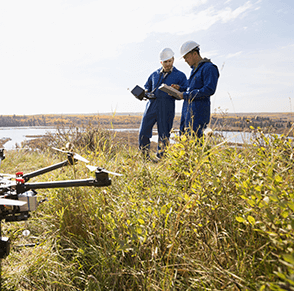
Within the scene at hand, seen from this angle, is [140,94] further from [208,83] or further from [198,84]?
[208,83]

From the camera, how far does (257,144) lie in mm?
2148

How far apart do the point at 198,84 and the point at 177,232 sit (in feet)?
10.7

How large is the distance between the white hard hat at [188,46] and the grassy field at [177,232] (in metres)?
→ 2.58

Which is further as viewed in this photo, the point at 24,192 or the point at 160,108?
the point at 160,108

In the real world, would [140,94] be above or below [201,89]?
above

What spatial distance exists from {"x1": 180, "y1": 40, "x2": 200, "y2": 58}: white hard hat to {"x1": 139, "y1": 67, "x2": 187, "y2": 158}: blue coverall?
1.19 meters

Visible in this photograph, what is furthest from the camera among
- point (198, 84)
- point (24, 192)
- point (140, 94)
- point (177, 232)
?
point (140, 94)

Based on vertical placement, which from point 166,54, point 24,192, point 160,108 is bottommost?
point 24,192

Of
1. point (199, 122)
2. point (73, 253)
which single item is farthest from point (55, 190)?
point (199, 122)

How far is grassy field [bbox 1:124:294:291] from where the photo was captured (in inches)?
46.8

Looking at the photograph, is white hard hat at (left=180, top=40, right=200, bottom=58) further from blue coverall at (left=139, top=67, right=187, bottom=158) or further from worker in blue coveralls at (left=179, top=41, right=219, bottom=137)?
blue coverall at (left=139, top=67, right=187, bottom=158)

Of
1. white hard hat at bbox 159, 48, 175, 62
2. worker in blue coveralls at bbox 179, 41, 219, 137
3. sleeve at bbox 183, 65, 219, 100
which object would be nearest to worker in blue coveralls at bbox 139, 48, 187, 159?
white hard hat at bbox 159, 48, 175, 62

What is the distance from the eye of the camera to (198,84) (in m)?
4.01

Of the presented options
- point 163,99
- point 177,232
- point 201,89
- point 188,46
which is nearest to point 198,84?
point 201,89
